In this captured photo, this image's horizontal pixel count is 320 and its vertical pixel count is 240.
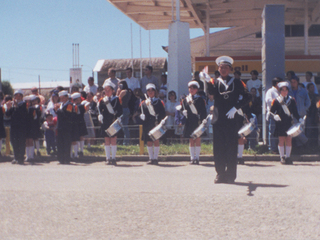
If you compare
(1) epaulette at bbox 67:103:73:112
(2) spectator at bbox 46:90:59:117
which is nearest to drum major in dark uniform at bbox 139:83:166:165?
(1) epaulette at bbox 67:103:73:112

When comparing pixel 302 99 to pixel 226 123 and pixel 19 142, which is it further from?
pixel 19 142

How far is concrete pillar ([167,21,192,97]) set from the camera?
57.6 feet

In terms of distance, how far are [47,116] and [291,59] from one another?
10.6m

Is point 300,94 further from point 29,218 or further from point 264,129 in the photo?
point 29,218

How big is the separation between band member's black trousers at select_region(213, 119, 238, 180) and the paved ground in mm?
341

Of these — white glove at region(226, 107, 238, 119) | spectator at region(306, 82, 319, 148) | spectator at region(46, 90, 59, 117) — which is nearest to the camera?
white glove at region(226, 107, 238, 119)

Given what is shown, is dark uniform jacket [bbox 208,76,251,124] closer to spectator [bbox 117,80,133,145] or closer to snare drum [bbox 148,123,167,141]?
snare drum [bbox 148,123,167,141]

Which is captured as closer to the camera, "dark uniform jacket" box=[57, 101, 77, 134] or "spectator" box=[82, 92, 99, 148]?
"dark uniform jacket" box=[57, 101, 77, 134]

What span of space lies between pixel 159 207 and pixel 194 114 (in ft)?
20.0

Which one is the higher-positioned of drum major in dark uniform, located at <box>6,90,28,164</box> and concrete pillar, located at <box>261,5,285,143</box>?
concrete pillar, located at <box>261,5,285,143</box>

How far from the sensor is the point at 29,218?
5910mm

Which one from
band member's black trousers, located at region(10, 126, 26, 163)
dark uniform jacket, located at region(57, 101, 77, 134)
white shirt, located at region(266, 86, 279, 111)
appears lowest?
band member's black trousers, located at region(10, 126, 26, 163)

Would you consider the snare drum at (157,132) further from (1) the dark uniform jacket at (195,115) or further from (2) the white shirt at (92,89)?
(2) the white shirt at (92,89)

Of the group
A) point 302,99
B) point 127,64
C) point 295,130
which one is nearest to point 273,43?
point 302,99
